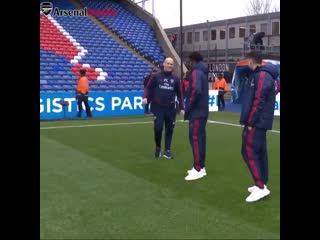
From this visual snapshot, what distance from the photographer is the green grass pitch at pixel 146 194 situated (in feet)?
15.3

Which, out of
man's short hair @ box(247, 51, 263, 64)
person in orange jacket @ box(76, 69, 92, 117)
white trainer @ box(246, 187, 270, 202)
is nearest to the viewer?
man's short hair @ box(247, 51, 263, 64)

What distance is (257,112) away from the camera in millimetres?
5406

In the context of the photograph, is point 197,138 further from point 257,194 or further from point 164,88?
point 164,88

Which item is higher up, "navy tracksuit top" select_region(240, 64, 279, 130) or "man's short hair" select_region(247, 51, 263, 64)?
"man's short hair" select_region(247, 51, 263, 64)

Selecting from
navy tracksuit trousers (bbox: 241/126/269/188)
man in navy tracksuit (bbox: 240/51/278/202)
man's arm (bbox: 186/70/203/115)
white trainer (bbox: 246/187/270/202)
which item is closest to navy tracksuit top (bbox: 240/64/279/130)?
man in navy tracksuit (bbox: 240/51/278/202)

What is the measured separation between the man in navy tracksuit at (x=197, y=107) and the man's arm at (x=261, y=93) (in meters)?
1.42

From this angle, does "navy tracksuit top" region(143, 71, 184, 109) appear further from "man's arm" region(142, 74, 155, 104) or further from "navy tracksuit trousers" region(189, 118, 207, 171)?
"navy tracksuit trousers" region(189, 118, 207, 171)

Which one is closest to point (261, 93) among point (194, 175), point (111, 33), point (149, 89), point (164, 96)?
point (194, 175)

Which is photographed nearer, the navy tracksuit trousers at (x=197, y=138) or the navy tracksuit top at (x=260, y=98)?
the navy tracksuit top at (x=260, y=98)

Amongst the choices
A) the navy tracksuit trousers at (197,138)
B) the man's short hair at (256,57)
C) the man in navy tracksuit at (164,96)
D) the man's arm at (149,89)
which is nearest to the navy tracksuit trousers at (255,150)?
the man's short hair at (256,57)

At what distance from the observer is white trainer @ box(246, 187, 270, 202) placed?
18.4 feet

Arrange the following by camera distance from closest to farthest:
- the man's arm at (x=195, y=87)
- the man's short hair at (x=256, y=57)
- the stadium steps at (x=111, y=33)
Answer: the man's short hair at (x=256, y=57) < the man's arm at (x=195, y=87) < the stadium steps at (x=111, y=33)

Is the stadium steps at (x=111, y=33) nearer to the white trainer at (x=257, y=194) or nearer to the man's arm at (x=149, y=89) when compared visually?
the man's arm at (x=149, y=89)
